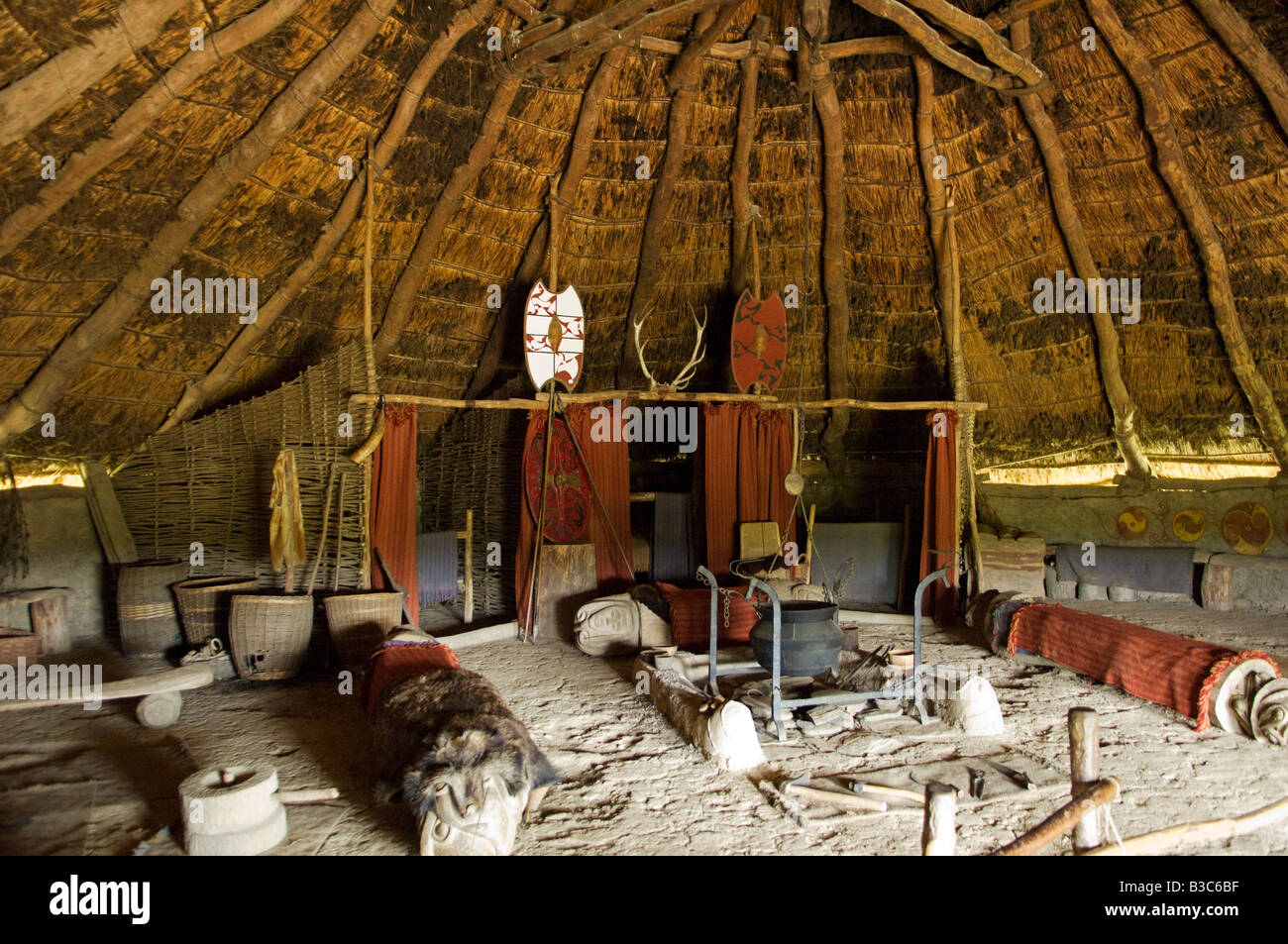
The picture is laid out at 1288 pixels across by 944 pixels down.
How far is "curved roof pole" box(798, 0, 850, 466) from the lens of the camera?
17.7 feet

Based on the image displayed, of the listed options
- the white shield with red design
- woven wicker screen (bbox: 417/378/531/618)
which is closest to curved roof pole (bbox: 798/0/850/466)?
the white shield with red design

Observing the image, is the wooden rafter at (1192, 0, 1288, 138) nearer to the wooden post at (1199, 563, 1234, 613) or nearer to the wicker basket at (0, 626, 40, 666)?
the wooden post at (1199, 563, 1234, 613)

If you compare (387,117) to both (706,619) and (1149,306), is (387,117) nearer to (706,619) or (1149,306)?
(706,619)

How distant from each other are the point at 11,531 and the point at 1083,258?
7.95m

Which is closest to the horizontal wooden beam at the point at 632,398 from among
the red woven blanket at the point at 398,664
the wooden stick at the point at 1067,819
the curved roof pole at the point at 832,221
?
the curved roof pole at the point at 832,221

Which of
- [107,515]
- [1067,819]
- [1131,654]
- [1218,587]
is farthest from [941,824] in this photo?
[1218,587]

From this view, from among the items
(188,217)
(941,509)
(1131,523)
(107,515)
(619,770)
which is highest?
(188,217)

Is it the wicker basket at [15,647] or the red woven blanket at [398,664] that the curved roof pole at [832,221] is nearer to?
the red woven blanket at [398,664]

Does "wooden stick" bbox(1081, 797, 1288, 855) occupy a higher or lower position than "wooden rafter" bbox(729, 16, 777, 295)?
lower

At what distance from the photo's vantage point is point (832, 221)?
683cm

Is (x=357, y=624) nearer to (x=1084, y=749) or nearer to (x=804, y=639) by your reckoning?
(x=804, y=639)

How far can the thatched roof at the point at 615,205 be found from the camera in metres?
4.62

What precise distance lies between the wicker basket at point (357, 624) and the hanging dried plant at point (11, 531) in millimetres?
2378

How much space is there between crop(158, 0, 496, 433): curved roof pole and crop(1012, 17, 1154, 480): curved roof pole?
3.58m
